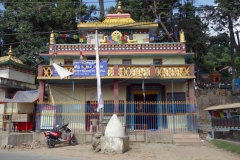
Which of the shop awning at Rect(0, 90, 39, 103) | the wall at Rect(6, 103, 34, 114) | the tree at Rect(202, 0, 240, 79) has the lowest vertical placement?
the wall at Rect(6, 103, 34, 114)

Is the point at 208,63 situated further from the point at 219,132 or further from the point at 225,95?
the point at 219,132

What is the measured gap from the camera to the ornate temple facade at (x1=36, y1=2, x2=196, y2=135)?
16469mm

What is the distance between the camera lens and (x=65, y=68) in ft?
55.3

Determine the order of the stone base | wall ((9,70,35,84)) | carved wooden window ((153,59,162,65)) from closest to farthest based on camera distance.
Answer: the stone base, carved wooden window ((153,59,162,65)), wall ((9,70,35,84))

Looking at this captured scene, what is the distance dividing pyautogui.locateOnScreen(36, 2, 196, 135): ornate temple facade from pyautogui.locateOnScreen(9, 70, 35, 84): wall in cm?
373

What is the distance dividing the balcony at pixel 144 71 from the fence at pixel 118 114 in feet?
6.06

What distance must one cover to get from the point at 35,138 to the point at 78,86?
571 centimetres

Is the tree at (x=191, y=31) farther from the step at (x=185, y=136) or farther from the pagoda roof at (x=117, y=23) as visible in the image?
the step at (x=185, y=136)

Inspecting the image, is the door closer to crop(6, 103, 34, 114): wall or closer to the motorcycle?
the motorcycle

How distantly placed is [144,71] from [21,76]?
11389 mm

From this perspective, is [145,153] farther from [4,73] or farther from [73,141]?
[4,73]

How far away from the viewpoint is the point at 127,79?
16.8m

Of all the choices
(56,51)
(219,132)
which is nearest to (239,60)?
(219,132)

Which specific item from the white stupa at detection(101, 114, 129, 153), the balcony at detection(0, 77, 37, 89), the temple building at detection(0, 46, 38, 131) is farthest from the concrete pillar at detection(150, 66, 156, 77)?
the balcony at detection(0, 77, 37, 89)
